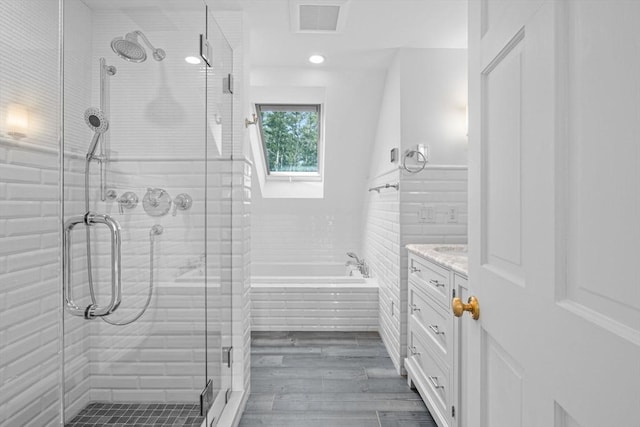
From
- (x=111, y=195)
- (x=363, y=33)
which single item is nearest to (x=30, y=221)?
(x=111, y=195)

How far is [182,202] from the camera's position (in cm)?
178

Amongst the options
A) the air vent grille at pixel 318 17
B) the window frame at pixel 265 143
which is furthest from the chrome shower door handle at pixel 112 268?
the window frame at pixel 265 143

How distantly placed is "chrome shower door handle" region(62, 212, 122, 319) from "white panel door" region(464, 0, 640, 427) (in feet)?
3.60

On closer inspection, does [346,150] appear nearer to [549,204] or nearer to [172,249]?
[172,249]

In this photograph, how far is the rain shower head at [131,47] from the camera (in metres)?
1.36

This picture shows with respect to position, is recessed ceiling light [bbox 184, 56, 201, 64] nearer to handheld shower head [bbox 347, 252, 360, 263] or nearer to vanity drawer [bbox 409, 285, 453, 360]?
vanity drawer [bbox 409, 285, 453, 360]

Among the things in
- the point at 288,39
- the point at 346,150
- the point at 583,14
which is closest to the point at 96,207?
the point at 583,14

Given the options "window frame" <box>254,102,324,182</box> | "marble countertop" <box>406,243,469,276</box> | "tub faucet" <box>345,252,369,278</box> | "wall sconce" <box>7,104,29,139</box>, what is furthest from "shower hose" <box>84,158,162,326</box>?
"tub faucet" <box>345,252,369,278</box>

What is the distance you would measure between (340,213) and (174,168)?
9.55 ft

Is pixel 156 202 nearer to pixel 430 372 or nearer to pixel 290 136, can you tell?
pixel 430 372

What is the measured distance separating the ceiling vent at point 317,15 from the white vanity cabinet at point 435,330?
150 centimetres

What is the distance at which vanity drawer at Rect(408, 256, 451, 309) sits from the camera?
1.89 meters

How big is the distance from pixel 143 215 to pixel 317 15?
64.2 inches

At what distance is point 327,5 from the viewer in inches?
88.7
